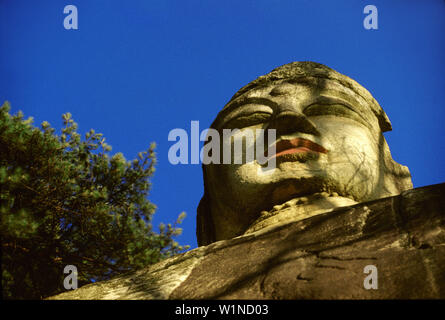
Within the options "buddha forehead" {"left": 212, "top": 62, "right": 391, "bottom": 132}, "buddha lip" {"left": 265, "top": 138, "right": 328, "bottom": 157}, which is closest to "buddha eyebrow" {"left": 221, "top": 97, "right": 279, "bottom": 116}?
"buddha forehead" {"left": 212, "top": 62, "right": 391, "bottom": 132}

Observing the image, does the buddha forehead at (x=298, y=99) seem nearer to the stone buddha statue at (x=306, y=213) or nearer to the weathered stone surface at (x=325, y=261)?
the stone buddha statue at (x=306, y=213)

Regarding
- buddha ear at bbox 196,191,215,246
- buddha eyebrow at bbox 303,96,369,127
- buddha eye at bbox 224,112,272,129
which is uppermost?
buddha eyebrow at bbox 303,96,369,127

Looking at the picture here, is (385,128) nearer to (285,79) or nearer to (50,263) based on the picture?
(285,79)

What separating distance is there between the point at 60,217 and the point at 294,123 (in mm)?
2363

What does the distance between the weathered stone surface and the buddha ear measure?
139 centimetres

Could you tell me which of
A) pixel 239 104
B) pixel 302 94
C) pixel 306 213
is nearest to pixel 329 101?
pixel 302 94

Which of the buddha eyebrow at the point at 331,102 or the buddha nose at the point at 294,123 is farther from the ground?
the buddha eyebrow at the point at 331,102

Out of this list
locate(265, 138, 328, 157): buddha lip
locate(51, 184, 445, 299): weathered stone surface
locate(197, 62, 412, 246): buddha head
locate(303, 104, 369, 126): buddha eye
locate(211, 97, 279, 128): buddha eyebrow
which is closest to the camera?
locate(51, 184, 445, 299): weathered stone surface

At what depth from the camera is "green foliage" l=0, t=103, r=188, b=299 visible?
400 cm

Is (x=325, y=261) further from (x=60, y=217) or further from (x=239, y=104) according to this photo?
(x=60, y=217)

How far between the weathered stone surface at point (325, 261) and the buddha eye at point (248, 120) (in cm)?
158

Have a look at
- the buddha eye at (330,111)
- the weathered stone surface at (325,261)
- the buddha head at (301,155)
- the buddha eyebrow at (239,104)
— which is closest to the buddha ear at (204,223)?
the buddha head at (301,155)

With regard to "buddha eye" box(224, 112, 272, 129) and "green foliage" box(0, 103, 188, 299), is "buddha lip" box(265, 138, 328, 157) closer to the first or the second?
"buddha eye" box(224, 112, 272, 129)

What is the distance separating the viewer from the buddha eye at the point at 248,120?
4.20m
